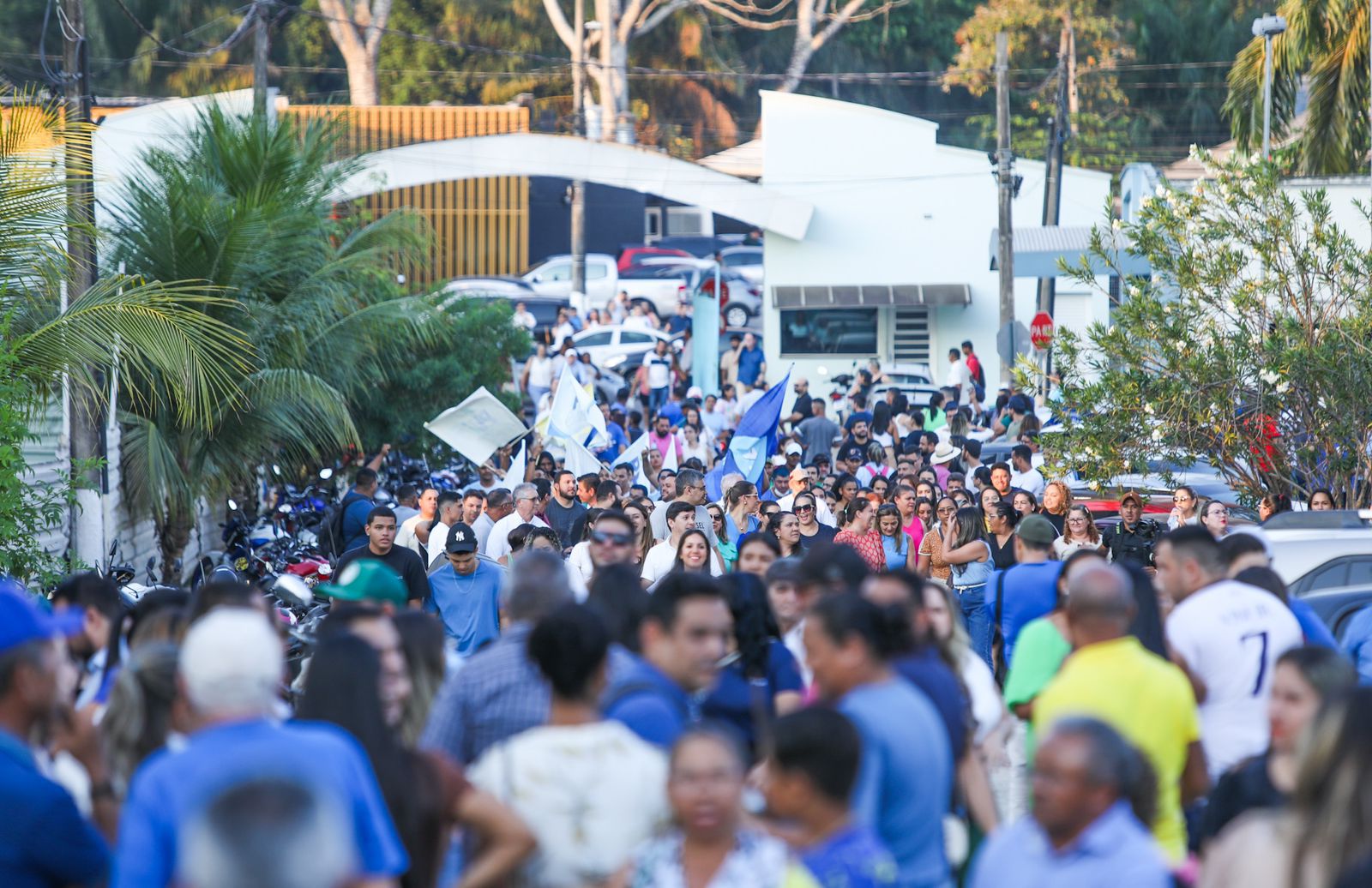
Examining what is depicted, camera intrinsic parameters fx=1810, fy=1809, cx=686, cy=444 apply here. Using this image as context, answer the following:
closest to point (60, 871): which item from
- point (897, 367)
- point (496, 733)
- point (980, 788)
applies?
point (496, 733)

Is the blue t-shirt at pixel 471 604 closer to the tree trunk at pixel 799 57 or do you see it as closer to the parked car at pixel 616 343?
the parked car at pixel 616 343

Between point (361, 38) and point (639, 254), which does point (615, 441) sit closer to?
point (639, 254)

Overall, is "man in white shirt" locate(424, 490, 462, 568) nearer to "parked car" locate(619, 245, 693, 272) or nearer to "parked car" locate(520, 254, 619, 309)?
"parked car" locate(520, 254, 619, 309)

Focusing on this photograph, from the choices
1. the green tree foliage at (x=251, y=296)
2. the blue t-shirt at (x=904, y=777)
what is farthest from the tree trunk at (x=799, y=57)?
the blue t-shirt at (x=904, y=777)

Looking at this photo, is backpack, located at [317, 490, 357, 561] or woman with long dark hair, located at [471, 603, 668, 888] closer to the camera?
woman with long dark hair, located at [471, 603, 668, 888]

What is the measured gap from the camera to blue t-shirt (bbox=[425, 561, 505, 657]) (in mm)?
10500

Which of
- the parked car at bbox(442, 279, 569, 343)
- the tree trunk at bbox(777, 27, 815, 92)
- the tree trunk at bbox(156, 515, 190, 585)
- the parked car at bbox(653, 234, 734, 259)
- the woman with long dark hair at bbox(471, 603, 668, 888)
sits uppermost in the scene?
the tree trunk at bbox(777, 27, 815, 92)

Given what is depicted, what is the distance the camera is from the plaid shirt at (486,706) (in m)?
5.25

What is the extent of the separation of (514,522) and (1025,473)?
18.1 ft

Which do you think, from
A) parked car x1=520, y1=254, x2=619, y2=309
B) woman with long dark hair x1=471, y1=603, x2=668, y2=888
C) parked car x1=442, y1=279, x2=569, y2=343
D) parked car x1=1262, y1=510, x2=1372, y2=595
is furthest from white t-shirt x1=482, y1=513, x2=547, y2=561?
parked car x1=520, y1=254, x2=619, y2=309

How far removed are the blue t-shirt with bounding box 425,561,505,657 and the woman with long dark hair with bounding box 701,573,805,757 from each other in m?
3.81

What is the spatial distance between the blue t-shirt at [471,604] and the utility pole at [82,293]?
13.2 ft

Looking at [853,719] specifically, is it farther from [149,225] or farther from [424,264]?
[424,264]

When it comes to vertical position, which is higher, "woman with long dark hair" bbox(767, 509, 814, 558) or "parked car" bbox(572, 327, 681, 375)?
"parked car" bbox(572, 327, 681, 375)
